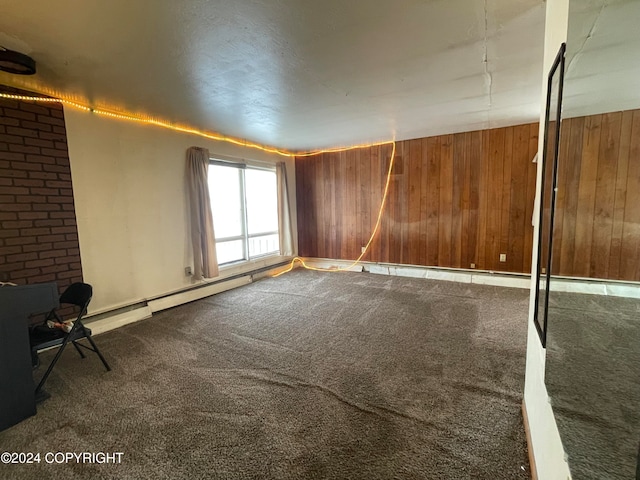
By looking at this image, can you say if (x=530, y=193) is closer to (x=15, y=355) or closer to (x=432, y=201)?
(x=432, y=201)

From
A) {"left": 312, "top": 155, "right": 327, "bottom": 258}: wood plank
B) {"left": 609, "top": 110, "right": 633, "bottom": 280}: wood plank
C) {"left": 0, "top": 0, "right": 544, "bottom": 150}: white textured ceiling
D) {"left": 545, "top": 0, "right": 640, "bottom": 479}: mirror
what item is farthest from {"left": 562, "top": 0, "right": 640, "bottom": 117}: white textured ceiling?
{"left": 312, "top": 155, "right": 327, "bottom": 258}: wood plank

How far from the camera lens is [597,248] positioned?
136 cm

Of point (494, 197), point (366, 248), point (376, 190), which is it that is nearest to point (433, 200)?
point (494, 197)

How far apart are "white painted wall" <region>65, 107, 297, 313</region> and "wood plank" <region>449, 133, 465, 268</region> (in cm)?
376

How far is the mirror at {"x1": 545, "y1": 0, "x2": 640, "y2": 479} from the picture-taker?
0.90 meters

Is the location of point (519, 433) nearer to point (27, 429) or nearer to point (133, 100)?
point (27, 429)

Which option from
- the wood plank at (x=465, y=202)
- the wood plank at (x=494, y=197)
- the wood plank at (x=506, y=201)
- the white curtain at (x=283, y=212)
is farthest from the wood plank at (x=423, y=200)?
the white curtain at (x=283, y=212)

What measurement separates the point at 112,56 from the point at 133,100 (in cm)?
92

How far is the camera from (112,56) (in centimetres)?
209

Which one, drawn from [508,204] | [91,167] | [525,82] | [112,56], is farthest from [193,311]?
[508,204]

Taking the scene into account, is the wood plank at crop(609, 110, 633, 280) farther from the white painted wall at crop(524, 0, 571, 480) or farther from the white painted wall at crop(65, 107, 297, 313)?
the white painted wall at crop(65, 107, 297, 313)

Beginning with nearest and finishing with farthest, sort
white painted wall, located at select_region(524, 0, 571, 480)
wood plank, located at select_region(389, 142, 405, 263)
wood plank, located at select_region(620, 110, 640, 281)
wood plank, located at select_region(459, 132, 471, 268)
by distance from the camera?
white painted wall, located at select_region(524, 0, 571, 480), wood plank, located at select_region(620, 110, 640, 281), wood plank, located at select_region(459, 132, 471, 268), wood plank, located at select_region(389, 142, 405, 263)

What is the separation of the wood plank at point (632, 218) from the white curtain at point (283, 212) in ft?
15.7

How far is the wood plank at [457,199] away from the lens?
4.59m
